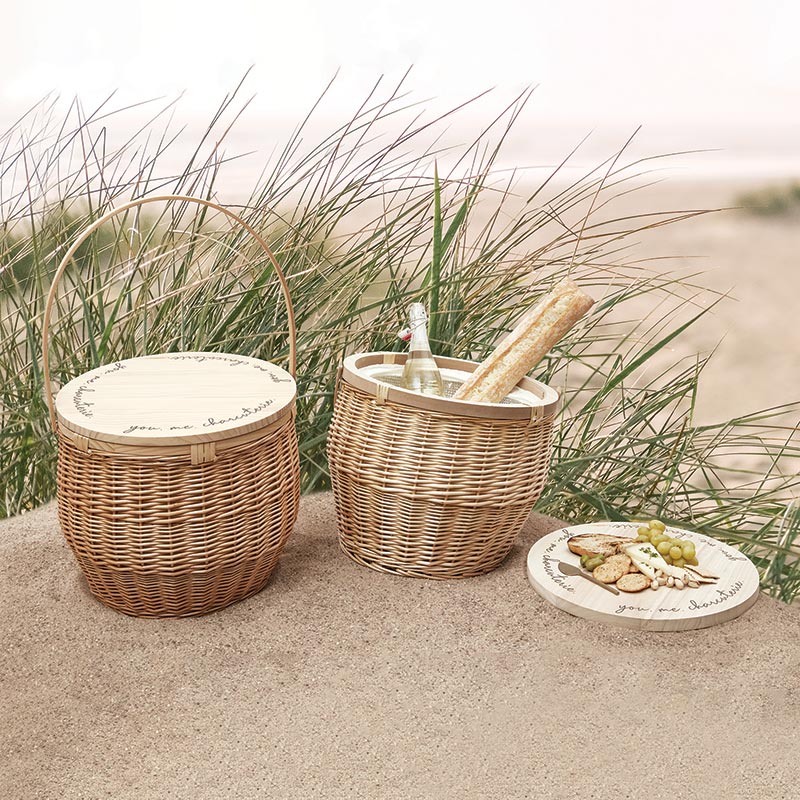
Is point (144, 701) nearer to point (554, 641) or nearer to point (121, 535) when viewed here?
point (121, 535)

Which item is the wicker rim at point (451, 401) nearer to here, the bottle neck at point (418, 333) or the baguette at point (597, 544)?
the bottle neck at point (418, 333)

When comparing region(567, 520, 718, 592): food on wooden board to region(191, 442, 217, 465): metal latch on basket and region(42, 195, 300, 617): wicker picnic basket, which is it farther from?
region(191, 442, 217, 465): metal latch on basket

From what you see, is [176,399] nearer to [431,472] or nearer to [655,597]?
[431,472]

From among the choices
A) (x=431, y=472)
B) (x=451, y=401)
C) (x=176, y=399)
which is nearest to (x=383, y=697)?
(x=431, y=472)

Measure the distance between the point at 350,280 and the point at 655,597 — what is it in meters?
1.15

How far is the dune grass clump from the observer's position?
259 cm

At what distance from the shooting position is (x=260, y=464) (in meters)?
2.00

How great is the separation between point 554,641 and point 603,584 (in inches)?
7.5

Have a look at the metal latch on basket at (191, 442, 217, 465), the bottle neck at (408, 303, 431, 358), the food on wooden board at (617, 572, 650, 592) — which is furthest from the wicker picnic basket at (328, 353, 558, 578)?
the metal latch on basket at (191, 442, 217, 465)

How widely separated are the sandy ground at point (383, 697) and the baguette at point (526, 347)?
447 mm

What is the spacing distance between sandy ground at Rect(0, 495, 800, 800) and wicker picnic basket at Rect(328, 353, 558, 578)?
8 cm

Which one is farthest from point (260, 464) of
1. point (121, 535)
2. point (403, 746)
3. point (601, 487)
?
point (601, 487)

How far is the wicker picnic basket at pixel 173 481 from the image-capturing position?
1.89 meters

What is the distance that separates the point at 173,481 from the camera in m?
1.90
